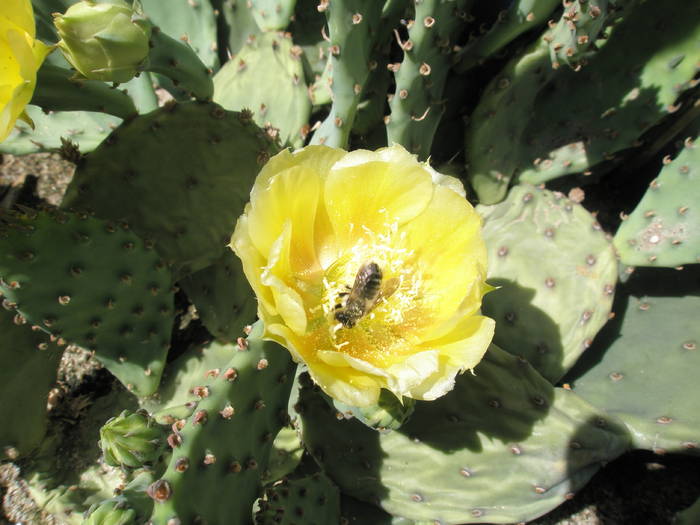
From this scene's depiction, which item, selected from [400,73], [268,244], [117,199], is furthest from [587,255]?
[117,199]

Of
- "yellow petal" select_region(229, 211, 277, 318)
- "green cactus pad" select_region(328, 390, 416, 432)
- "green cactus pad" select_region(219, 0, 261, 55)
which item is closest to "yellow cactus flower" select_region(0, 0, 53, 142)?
"yellow petal" select_region(229, 211, 277, 318)

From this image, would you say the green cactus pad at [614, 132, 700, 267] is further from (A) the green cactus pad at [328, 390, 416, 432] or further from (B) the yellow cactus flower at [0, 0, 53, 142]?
(B) the yellow cactus flower at [0, 0, 53, 142]

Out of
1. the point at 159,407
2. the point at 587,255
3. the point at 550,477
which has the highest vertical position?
the point at 587,255

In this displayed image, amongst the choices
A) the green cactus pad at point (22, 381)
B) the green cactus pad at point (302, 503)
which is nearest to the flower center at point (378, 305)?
the green cactus pad at point (302, 503)

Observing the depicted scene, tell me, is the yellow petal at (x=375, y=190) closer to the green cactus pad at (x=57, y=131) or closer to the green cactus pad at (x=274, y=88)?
the green cactus pad at (x=274, y=88)

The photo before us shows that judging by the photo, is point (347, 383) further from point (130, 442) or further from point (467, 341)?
point (130, 442)

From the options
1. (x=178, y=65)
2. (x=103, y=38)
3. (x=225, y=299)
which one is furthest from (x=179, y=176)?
(x=103, y=38)

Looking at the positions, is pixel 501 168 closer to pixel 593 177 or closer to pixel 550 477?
pixel 593 177
